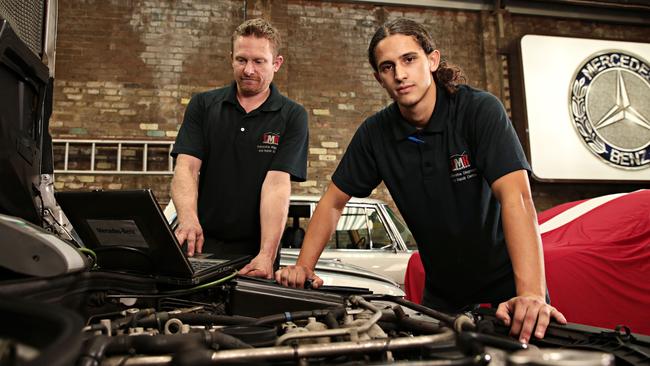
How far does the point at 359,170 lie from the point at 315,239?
1.10 ft

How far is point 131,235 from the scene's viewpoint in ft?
3.58

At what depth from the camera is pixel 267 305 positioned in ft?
3.36

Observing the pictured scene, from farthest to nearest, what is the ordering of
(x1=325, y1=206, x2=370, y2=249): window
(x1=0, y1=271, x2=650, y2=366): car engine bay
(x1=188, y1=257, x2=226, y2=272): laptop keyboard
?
(x1=325, y1=206, x2=370, y2=249): window < (x1=188, y1=257, x2=226, y2=272): laptop keyboard < (x1=0, y1=271, x2=650, y2=366): car engine bay

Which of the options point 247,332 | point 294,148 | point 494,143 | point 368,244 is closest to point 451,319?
point 247,332

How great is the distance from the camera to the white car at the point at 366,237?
422cm

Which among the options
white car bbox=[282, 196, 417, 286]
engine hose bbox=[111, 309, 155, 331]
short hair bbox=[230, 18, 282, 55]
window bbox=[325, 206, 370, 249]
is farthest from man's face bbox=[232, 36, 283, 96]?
window bbox=[325, 206, 370, 249]

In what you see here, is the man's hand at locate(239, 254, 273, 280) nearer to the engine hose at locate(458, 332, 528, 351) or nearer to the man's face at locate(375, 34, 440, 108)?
the man's face at locate(375, 34, 440, 108)

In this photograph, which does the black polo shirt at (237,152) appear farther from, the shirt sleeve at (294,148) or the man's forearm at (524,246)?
the man's forearm at (524,246)

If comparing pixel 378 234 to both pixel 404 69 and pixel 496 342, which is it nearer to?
pixel 404 69

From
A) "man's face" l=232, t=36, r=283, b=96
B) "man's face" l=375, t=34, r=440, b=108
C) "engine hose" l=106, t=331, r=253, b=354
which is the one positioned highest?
"man's face" l=232, t=36, r=283, b=96

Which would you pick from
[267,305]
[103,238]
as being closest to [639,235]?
[267,305]

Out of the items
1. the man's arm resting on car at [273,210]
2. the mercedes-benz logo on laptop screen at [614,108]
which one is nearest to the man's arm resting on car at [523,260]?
the man's arm resting on car at [273,210]

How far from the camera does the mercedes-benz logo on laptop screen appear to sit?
6.54 metres

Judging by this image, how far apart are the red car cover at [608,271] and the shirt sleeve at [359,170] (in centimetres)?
150
